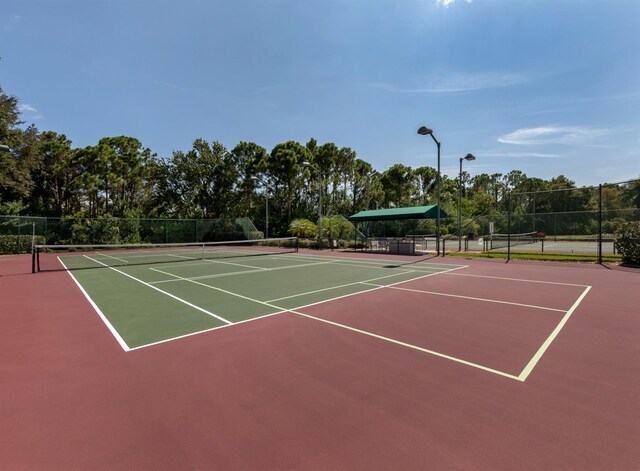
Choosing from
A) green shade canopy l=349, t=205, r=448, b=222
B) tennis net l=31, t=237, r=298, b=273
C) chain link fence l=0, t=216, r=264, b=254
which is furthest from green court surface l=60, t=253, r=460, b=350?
chain link fence l=0, t=216, r=264, b=254

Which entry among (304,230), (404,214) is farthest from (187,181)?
(404,214)

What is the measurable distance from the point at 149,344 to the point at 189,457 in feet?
10.1

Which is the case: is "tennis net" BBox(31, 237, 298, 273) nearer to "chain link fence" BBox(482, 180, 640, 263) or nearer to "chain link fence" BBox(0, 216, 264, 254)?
"chain link fence" BBox(0, 216, 264, 254)

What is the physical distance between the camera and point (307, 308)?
7.32 metres

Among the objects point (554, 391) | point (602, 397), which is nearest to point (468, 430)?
point (554, 391)

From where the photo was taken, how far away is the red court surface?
8.49 ft

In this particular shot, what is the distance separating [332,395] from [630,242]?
1836cm

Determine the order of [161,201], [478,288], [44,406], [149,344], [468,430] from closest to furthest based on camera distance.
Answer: [468,430] → [44,406] → [149,344] → [478,288] → [161,201]

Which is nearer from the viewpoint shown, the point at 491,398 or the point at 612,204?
the point at 491,398

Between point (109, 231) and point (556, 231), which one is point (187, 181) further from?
point (556, 231)

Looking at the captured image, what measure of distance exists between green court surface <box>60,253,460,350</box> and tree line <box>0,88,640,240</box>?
20074mm

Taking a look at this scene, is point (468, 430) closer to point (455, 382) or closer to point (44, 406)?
point (455, 382)

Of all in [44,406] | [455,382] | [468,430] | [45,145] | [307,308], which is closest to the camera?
[468,430]

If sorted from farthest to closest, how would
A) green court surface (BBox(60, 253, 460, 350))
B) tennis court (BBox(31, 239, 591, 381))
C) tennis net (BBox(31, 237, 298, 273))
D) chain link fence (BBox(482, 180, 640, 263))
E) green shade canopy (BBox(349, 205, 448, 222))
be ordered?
chain link fence (BBox(482, 180, 640, 263)) → green shade canopy (BBox(349, 205, 448, 222)) → tennis net (BBox(31, 237, 298, 273)) → green court surface (BBox(60, 253, 460, 350)) → tennis court (BBox(31, 239, 591, 381))
